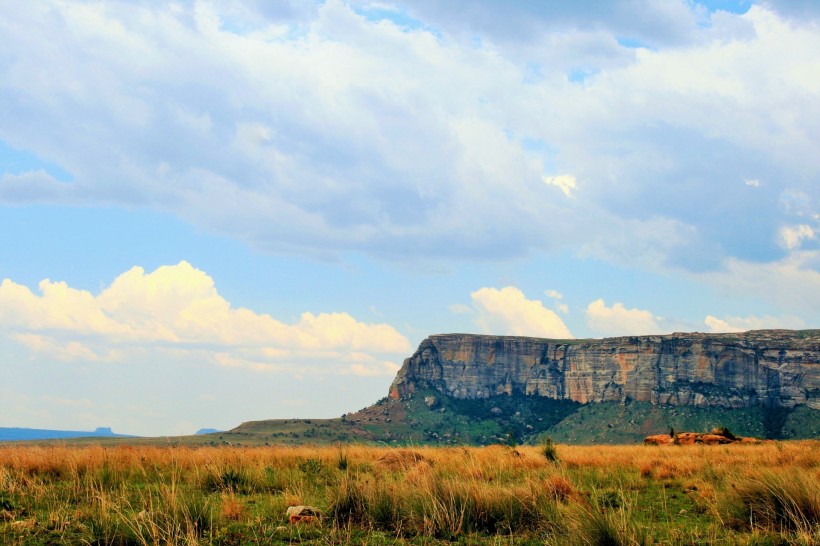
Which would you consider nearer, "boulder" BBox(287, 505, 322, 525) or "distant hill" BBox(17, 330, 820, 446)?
"boulder" BBox(287, 505, 322, 525)

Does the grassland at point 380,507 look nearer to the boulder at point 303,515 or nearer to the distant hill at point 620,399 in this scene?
the boulder at point 303,515

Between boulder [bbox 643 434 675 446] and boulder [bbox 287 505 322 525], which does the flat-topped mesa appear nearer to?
boulder [bbox 643 434 675 446]

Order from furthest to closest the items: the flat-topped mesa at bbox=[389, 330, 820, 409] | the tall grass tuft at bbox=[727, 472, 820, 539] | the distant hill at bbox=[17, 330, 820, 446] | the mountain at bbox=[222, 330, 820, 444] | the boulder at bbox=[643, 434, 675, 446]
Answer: the flat-topped mesa at bbox=[389, 330, 820, 409], the mountain at bbox=[222, 330, 820, 444], the distant hill at bbox=[17, 330, 820, 446], the boulder at bbox=[643, 434, 675, 446], the tall grass tuft at bbox=[727, 472, 820, 539]

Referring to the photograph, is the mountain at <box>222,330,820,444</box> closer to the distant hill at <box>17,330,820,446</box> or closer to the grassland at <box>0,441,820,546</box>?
the distant hill at <box>17,330,820,446</box>

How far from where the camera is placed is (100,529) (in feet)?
31.5

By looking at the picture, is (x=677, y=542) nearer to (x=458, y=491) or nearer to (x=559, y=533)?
(x=559, y=533)

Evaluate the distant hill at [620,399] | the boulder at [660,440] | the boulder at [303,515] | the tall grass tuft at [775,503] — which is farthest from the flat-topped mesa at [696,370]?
the boulder at [303,515]

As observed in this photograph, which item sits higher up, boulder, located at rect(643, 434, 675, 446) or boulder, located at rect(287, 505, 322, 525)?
boulder, located at rect(287, 505, 322, 525)

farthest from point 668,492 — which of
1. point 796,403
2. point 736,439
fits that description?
point 796,403

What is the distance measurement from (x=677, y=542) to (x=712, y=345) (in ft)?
551

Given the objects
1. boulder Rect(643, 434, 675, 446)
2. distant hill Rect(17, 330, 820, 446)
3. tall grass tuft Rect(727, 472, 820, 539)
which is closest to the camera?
tall grass tuft Rect(727, 472, 820, 539)

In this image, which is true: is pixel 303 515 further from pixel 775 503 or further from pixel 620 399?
pixel 620 399

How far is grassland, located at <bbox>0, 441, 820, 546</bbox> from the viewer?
970 cm

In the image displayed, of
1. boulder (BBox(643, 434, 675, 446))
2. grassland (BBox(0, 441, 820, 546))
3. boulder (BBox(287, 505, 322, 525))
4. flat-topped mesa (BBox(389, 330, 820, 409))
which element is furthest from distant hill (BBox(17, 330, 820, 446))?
boulder (BBox(287, 505, 322, 525))
